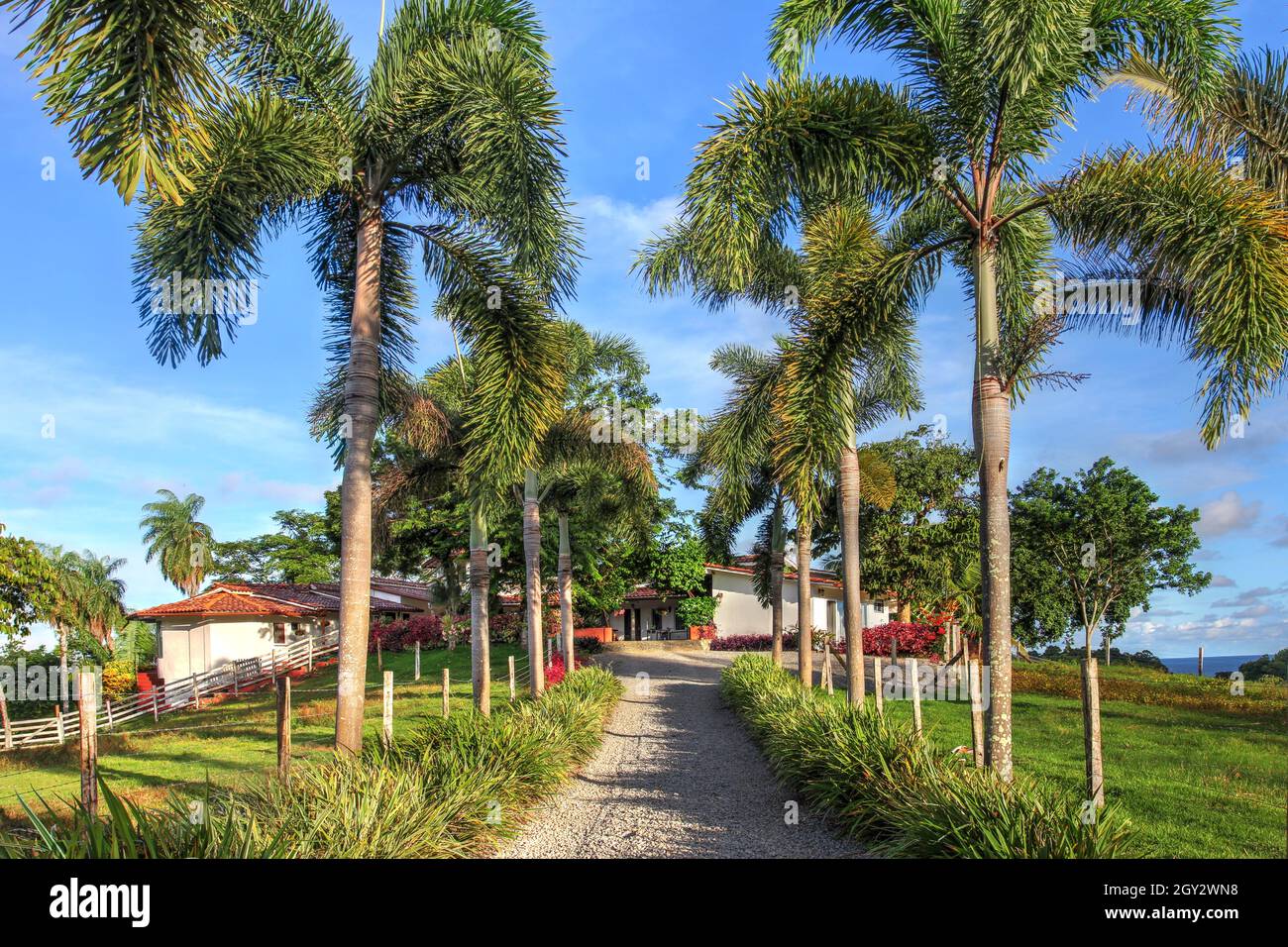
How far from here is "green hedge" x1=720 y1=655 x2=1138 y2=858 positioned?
5609 mm

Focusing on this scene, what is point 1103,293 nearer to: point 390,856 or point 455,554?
point 390,856

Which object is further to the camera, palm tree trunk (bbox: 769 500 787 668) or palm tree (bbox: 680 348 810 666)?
palm tree trunk (bbox: 769 500 787 668)

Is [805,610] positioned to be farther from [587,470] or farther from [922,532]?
[922,532]

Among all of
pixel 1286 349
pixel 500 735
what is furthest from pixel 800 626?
pixel 1286 349

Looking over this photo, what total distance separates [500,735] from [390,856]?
4129mm

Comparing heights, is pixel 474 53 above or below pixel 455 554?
above

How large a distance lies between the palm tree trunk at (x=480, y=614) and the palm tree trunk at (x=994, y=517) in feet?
31.7

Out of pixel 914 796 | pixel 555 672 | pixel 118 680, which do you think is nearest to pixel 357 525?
pixel 914 796

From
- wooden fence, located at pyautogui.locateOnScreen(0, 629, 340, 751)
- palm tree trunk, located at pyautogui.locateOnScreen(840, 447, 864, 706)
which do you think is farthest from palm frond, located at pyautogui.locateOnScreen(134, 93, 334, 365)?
wooden fence, located at pyautogui.locateOnScreen(0, 629, 340, 751)

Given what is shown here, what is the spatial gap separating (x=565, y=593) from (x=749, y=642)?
19.6m

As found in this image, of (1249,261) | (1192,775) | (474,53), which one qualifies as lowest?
(1192,775)

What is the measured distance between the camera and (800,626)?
19.1 m

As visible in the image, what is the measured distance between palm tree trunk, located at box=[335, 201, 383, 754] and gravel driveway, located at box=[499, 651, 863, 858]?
241 cm

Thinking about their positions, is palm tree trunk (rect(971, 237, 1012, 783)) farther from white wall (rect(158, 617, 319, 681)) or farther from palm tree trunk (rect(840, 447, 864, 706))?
white wall (rect(158, 617, 319, 681))
